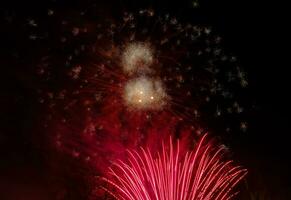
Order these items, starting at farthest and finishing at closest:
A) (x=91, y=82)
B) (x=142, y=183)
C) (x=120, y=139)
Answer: (x=120, y=139), (x=91, y=82), (x=142, y=183)

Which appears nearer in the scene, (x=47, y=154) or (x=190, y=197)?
(x=190, y=197)

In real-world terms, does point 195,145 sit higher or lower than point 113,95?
lower

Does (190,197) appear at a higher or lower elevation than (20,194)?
lower

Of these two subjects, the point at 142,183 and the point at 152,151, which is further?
the point at 152,151

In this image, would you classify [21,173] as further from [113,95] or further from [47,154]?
[113,95]

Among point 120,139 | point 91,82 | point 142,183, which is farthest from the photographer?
point 120,139

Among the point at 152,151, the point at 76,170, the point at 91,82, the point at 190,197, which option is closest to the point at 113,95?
the point at 91,82

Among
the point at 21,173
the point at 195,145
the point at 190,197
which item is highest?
the point at 21,173

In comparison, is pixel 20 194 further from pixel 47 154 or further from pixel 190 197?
pixel 190 197

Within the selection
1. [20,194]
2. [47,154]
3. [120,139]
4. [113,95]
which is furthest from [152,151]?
[20,194]
